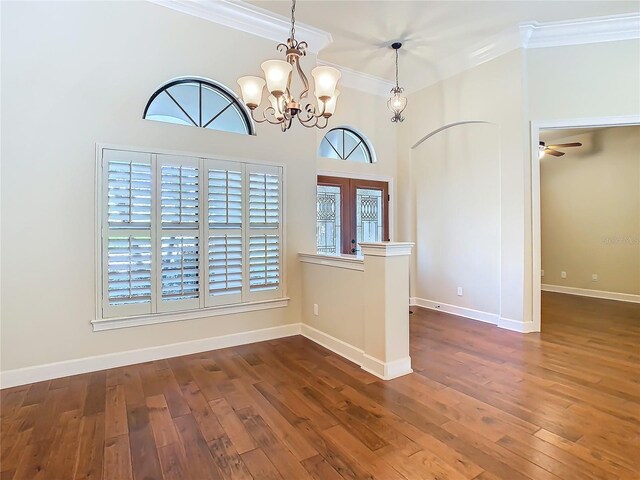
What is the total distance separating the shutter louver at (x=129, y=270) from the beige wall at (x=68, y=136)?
0.16 m

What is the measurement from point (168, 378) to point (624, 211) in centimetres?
745

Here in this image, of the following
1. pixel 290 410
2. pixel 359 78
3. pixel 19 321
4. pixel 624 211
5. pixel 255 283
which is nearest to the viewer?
pixel 290 410

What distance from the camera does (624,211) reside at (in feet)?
19.3

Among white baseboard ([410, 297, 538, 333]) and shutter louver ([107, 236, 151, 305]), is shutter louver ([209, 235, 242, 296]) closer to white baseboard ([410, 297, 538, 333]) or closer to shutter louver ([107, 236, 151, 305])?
shutter louver ([107, 236, 151, 305])

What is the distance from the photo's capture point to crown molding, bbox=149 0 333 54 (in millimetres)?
3461

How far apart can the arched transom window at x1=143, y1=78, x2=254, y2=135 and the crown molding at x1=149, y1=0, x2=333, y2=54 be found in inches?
26.4

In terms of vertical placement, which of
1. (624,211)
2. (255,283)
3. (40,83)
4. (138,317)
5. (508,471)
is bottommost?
(508,471)

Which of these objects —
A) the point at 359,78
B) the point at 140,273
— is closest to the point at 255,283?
the point at 140,273

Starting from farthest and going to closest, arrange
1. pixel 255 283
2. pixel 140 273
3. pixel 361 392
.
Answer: pixel 255 283 < pixel 140 273 < pixel 361 392

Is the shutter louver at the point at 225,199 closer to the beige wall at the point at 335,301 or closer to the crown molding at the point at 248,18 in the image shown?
the beige wall at the point at 335,301

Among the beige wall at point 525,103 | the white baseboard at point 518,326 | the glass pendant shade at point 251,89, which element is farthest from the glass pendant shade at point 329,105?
the white baseboard at point 518,326

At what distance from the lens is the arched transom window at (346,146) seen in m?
5.27

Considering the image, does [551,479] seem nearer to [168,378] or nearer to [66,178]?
[168,378]

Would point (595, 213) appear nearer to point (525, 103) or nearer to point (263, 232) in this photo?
point (525, 103)
